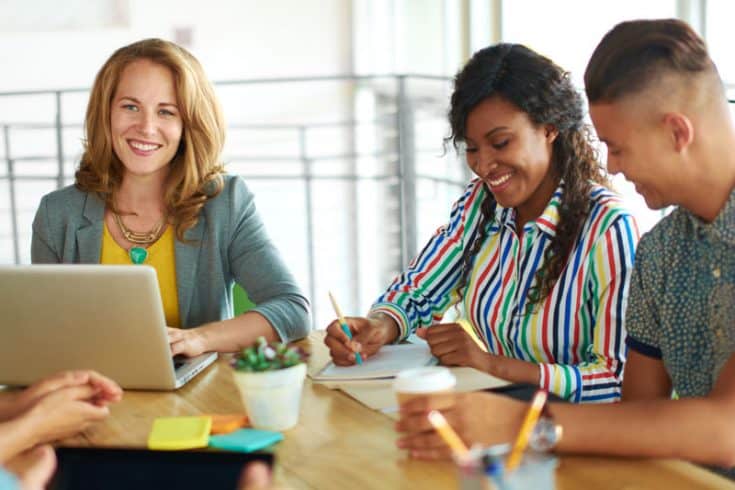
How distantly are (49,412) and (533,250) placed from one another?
0.92 m

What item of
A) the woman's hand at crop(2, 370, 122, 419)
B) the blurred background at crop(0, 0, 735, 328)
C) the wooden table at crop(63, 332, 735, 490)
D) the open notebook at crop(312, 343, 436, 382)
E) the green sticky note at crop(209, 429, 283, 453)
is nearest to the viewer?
the wooden table at crop(63, 332, 735, 490)

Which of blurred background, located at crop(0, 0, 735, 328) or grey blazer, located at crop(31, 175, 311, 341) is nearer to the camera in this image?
grey blazer, located at crop(31, 175, 311, 341)

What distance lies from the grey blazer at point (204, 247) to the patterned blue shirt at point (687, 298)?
2.61 ft

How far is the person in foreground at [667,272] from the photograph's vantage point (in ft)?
3.81

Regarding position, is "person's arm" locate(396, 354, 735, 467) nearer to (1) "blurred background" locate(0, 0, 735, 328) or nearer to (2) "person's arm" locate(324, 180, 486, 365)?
(2) "person's arm" locate(324, 180, 486, 365)

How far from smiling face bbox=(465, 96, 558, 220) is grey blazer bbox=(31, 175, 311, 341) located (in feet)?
1.61

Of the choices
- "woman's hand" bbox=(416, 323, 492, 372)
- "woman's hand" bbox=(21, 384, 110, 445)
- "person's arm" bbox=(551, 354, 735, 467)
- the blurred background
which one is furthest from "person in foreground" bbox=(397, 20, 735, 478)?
the blurred background

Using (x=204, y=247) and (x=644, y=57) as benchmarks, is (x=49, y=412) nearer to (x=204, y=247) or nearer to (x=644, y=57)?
(x=204, y=247)

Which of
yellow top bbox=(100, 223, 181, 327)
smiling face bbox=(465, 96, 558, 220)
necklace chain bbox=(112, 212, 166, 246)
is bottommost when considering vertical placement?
Answer: yellow top bbox=(100, 223, 181, 327)

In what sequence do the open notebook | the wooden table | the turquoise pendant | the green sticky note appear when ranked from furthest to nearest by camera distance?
the turquoise pendant
the open notebook
the green sticky note
the wooden table

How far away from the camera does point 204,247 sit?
206 centimetres

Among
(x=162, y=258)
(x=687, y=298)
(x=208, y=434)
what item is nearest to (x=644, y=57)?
(x=687, y=298)

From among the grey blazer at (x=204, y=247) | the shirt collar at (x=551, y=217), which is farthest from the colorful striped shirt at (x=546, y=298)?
the grey blazer at (x=204, y=247)

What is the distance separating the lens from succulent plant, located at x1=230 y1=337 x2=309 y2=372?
4.30ft
